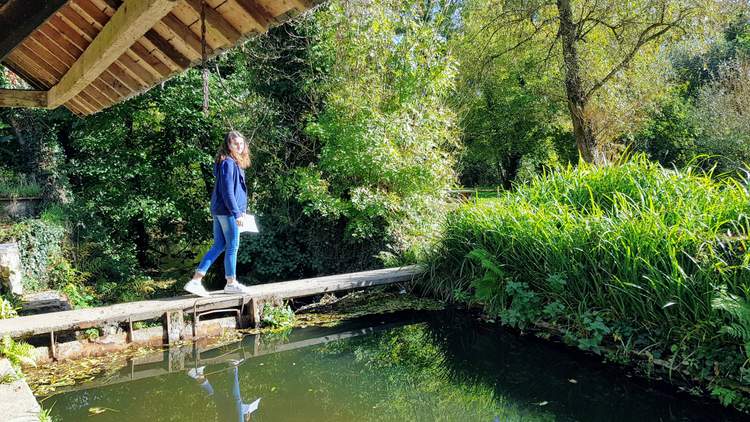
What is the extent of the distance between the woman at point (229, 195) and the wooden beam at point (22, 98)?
1.64 m

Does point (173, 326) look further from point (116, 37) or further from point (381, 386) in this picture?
point (116, 37)

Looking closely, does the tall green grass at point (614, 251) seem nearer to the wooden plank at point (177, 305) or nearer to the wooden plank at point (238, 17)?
the wooden plank at point (177, 305)

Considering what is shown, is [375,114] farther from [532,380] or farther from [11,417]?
[11,417]

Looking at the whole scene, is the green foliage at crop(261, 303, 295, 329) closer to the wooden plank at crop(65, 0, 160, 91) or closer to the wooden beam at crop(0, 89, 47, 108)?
the wooden plank at crop(65, 0, 160, 91)

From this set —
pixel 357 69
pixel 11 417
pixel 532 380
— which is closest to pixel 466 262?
pixel 532 380

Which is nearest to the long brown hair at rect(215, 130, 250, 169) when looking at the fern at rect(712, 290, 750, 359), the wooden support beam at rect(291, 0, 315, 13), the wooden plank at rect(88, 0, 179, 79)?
the wooden plank at rect(88, 0, 179, 79)

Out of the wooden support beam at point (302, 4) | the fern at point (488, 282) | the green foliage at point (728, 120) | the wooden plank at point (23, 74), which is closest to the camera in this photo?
the wooden support beam at point (302, 4)

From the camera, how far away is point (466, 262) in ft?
21.6

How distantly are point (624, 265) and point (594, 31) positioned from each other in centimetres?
929

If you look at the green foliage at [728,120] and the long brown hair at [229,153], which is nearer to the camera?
the long brown hair at [229,153]

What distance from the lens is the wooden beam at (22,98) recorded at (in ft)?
14.9

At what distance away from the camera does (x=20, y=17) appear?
75.3 inches

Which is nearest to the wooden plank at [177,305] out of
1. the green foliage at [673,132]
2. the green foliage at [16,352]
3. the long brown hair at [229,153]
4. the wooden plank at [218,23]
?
the green foliage at [16,352]

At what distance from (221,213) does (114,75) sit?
1.83 m
